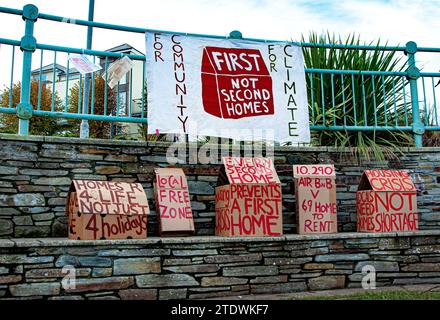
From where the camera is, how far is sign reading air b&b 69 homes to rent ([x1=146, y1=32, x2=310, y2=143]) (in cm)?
490

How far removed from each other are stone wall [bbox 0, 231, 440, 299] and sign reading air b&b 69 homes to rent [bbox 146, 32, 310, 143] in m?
1.36

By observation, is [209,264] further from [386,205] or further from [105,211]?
[386,205]

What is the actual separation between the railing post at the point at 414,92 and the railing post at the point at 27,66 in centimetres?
430

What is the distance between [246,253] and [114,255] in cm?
111

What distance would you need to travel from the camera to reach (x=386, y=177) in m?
4.84

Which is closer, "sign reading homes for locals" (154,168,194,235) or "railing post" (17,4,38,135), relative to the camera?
"sign reading homes for locals" (154,168,194,235)

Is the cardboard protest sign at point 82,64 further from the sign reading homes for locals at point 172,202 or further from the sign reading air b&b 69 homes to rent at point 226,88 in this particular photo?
the sign reading homes for locals at point 172,202

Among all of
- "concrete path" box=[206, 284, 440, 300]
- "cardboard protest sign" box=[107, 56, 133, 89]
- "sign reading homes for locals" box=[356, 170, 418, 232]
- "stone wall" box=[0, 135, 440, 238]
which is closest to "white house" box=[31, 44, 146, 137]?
"cardboard protest sign" box=[107, 56, 133, 89]

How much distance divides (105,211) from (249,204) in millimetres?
1278

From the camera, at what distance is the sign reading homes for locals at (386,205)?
464cm

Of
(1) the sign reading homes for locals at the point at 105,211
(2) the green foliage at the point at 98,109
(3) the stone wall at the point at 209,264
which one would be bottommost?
(3) the stone wall at the point at 209,264

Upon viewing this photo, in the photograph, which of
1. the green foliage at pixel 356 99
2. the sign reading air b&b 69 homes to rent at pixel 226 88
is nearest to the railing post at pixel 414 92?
the green foliage at pixel 356 99

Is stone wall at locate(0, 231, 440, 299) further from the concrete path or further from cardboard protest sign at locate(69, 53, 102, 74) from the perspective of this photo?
cardboard protest sign at locate(69, 53, 102, 74)
